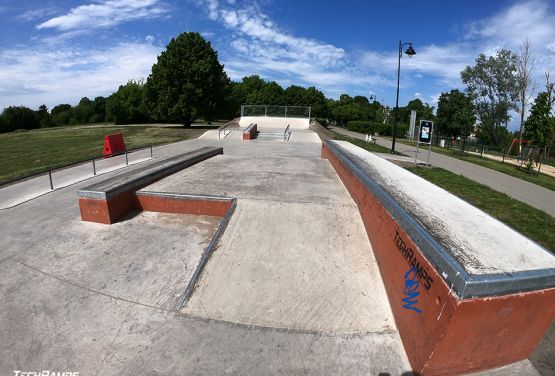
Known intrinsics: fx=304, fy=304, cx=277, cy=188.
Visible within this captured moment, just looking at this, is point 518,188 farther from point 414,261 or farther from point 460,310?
point 460,310

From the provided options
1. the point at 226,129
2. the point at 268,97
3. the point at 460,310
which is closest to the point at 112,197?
the point at 460,310

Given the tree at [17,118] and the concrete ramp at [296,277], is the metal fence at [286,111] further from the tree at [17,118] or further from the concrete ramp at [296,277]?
the tree at [17,118]

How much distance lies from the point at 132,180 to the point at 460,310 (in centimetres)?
639

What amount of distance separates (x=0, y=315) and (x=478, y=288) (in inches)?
205

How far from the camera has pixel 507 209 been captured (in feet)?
28.4

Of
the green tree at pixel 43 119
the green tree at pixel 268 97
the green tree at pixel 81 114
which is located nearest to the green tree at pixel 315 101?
the green tree at pixel 268 97

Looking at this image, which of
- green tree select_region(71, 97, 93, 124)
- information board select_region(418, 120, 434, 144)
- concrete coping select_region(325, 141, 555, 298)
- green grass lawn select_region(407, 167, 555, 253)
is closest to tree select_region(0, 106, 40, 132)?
green tree select_region(71, 97, 93, 124)

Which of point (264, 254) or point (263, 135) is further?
point (263, 135)

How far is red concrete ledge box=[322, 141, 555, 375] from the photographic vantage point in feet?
8.39

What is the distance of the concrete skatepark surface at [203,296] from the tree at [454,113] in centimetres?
2486

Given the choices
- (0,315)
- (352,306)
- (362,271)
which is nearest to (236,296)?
(352,306)

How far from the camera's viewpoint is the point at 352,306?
3.86 m

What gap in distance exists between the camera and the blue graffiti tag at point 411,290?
3.15 metres

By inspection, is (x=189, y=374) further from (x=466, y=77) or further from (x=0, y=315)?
(x=466, y=77)
